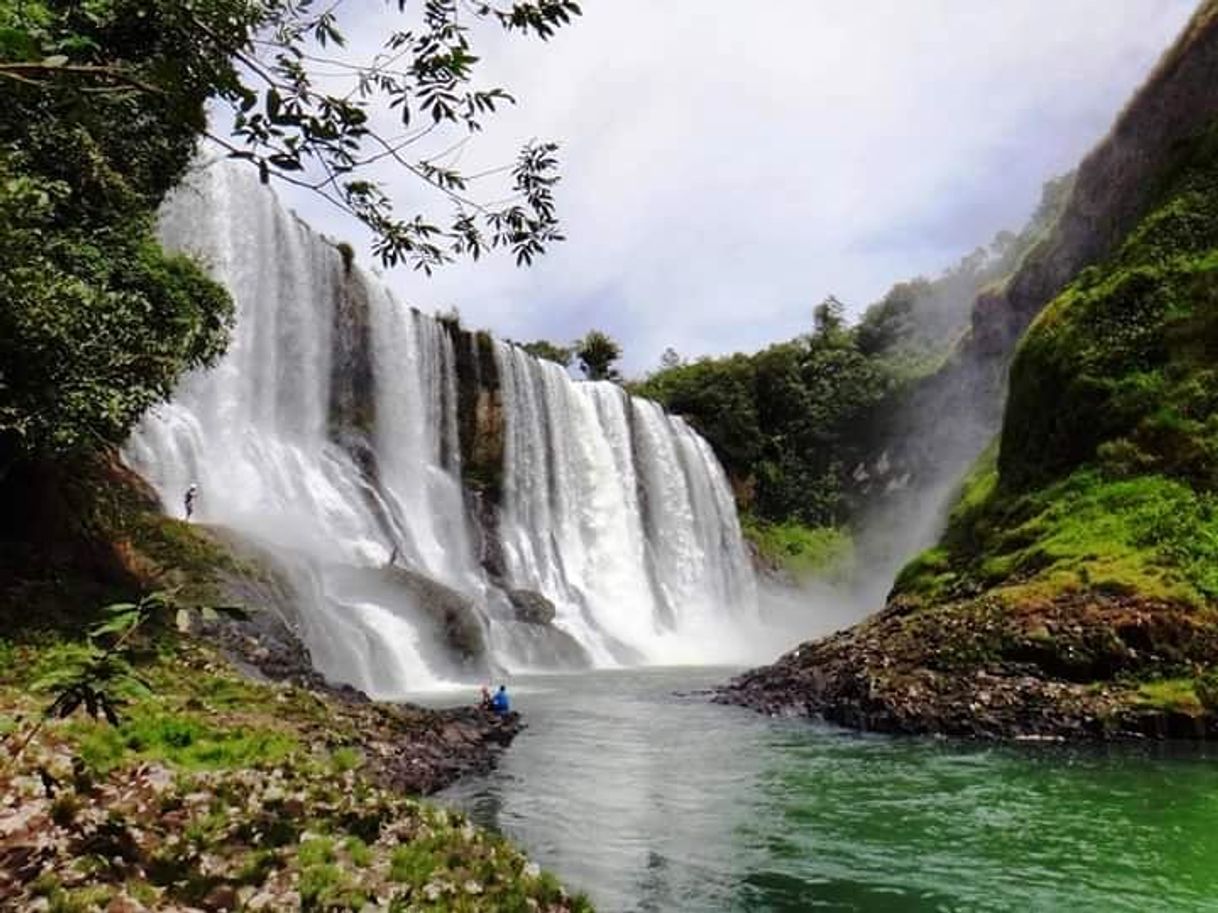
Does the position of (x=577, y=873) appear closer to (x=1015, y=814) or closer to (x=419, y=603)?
(x=1015, y=814)

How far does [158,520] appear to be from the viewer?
1917cm

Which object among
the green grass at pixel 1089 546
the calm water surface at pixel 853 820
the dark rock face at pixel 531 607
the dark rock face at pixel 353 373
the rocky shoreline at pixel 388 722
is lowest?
the calm water surface at pixel 853 820

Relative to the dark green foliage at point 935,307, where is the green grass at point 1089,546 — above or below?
below

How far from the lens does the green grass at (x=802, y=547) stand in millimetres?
57438

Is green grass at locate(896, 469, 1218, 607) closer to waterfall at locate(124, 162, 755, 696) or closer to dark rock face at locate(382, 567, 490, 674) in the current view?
dark rock face at locate(382, 567, 490, 674)

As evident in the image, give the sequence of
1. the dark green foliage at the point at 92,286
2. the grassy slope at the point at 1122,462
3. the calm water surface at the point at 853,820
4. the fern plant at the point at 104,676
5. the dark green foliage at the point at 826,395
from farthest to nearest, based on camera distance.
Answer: the dark green foliage at the point at 826,395, the grassy slope at the point at 1122,462, the dark green foliage at the point at 92,286, the calm water surface at the point at 853,820, the fern plant at the point at 104,676

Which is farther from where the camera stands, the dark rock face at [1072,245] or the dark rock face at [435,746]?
the dark rock face at [1072,245]

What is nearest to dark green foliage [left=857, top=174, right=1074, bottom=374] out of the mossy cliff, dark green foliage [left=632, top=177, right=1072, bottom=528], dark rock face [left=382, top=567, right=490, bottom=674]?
dark green foliage [left=632, top=177, right=1072, bottom=528]

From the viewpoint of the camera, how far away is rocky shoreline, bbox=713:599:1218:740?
15.6m

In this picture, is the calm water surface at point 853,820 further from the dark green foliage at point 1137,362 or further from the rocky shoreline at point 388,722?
the dark green foliage at point 1137,362

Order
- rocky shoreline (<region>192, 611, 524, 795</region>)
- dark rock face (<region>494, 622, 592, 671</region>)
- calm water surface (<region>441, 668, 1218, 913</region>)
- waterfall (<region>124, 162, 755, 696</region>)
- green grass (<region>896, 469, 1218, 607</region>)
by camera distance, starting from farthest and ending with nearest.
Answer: dark rock face (<region>494, 622, 592, 671</region>) < waterfall (<region>124, 162, 755, 696</region>) < green grass (<region>896, 469, 1218, 607</region>) < rocky shoreline (<region>192, 611, 524, 795</region>) < calm water surface (<region>441, 668, 1218, 913</region>)

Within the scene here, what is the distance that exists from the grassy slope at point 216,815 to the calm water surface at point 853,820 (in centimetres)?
178

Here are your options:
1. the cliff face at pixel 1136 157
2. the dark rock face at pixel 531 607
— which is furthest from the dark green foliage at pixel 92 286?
the cliff face at pixel 1136 157

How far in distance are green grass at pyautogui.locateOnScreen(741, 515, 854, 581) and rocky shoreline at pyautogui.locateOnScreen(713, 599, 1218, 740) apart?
37.4m
